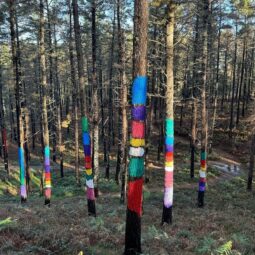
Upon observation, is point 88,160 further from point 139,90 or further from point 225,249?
point 225,249

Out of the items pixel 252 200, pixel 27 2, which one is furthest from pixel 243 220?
pixel 27 2

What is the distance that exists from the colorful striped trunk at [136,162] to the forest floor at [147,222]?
691 millimetres

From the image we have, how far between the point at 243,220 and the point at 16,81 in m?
13.1

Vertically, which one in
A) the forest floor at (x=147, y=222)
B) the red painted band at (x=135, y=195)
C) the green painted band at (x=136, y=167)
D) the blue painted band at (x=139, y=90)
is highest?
the blue painted band at (x=139, y=90)

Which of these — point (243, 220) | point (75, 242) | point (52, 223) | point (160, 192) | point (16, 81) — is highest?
point (16, 81)

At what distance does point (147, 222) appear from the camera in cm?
1343

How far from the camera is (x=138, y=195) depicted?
766 cm

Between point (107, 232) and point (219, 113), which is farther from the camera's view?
point (219, 113)

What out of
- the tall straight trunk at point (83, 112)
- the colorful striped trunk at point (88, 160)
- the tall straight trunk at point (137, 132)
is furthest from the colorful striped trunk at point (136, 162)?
the colorful striped trunk at point (88, 160)

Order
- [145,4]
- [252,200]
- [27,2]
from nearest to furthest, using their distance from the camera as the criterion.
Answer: [145,4]
[27,2]
[252,200]

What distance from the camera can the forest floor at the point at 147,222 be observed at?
27.3 ft

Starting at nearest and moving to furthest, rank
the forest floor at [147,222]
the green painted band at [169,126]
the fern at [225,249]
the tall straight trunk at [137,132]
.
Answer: the tall straight trunk at [137,132], the fern at [225,249], the forest floor at [147,222], the green painted band at [169,126]

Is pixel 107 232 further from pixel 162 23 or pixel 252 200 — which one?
pixel 252 200

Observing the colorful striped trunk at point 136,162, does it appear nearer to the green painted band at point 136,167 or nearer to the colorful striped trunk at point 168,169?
the green painted band at point 136,167
